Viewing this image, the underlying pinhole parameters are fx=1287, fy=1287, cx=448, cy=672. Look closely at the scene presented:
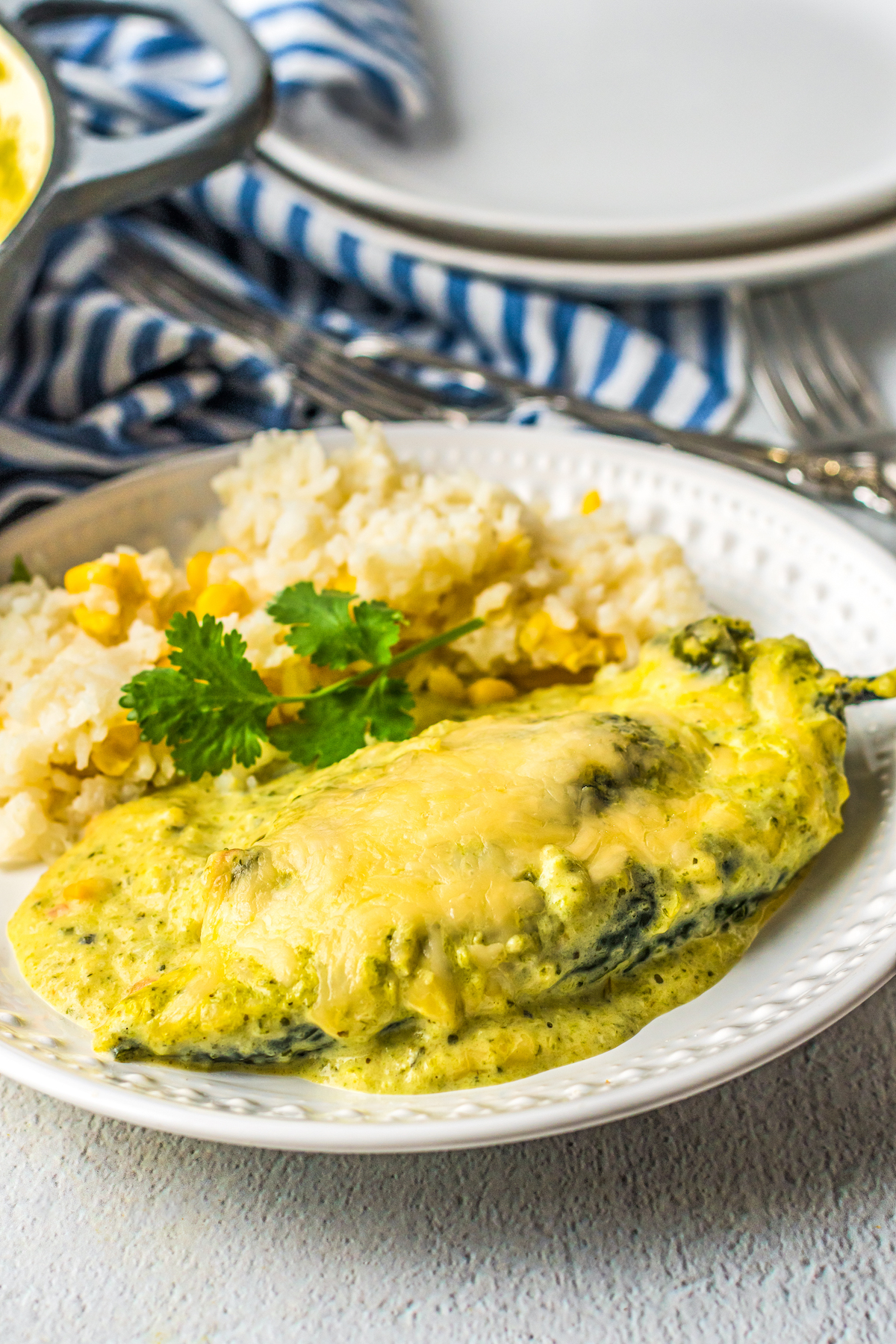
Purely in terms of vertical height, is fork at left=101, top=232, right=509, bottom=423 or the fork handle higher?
the fork handle

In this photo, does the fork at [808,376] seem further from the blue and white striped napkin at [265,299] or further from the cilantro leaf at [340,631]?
the cilantro leaf at [340,631]

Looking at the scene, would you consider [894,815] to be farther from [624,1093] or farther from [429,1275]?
[429,1275]

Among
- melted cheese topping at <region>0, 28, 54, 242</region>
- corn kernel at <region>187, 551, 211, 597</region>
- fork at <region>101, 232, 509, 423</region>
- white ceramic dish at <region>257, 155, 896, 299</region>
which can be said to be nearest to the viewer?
corn kernel at <region>187, 551, 211, 597</region>

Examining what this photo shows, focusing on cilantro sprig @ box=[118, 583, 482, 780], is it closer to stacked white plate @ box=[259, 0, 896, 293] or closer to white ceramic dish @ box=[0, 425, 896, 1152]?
white ceramic dish @ box=[0, 425, 896, 1152]

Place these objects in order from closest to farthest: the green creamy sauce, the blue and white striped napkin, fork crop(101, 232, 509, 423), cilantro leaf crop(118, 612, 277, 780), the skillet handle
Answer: the green creamy sauce, cilantro leaf crop(118, 612, 277, 780), the skillet handle, the blue and white striped napkin, fork crop(101, 232, 509, 423)

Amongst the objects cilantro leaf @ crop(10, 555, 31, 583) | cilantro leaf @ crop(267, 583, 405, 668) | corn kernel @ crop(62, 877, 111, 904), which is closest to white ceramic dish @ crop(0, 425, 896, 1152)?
cilantro leaf @ crop(10, 555, 31, 583)

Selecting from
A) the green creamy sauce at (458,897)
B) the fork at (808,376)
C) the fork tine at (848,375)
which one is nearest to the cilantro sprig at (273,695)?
the green creamy sauce at (458,897)

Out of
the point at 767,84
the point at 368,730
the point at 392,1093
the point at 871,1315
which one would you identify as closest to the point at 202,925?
the point at 392,1093
